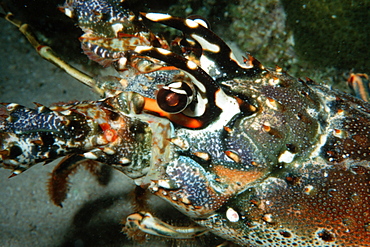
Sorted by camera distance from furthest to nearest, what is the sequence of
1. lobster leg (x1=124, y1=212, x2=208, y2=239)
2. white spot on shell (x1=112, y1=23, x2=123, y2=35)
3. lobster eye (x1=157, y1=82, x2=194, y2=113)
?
lobster leg (x1=124, y1=212, x2=208, y2=239) < white spot on shell (x1=112, y1=23, x2=123, y2=35) < lobster eye (x1=157, y1=82, x2=194, y2=113)

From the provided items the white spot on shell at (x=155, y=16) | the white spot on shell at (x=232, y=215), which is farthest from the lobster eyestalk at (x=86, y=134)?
the white spot on shell at (x=232, y=215)

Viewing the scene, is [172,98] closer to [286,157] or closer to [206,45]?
[206,45]

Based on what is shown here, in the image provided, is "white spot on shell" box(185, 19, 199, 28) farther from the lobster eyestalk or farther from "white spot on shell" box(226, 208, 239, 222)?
"white spot on shell" box(226, 208, 239, 222)

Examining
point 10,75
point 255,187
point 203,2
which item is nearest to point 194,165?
point 255,187

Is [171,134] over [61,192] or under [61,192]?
over

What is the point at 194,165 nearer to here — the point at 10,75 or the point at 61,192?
the point at 61,192

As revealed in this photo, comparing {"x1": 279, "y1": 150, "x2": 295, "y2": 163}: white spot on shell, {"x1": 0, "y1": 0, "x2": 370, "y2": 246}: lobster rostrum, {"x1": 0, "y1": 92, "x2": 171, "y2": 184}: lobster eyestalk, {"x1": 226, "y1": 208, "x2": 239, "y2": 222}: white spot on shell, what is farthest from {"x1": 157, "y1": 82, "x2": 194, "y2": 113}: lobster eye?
{"x1": 226, "y1": 208, "x2": 239, "y2": 222}: white spot on shell

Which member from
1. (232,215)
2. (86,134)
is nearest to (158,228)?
(232,215)
